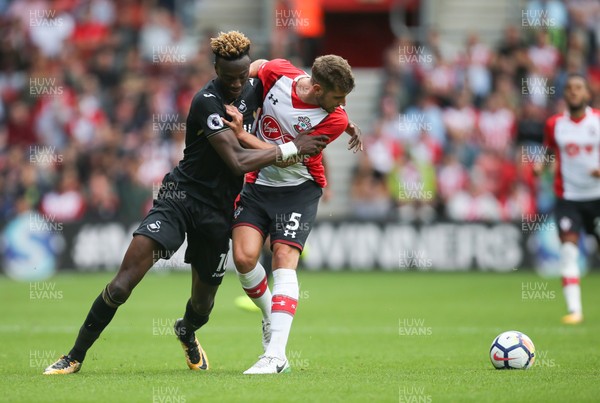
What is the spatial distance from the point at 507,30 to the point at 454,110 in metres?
2.62

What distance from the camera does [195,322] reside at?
347 inches

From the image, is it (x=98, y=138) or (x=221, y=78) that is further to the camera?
(x=98, y=138)

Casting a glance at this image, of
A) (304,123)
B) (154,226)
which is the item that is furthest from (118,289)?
(304,123)

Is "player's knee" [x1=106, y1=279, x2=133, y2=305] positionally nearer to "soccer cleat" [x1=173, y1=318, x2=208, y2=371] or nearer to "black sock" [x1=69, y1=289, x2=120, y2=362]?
"black sock" [x1=69, y1=289, x2=120, y2=362]

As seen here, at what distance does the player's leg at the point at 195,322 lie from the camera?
867 centimetres

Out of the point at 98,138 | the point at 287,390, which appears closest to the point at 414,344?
the point at 287,390

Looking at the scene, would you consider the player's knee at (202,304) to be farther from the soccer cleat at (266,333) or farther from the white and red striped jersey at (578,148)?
the white and red striped jersey at (578,148)

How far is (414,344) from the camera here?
10672mm

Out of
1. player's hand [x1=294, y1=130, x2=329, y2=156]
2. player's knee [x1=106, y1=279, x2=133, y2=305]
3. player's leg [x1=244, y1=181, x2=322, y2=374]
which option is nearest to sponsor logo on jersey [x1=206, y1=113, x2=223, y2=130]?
player's hand [x1=294, y1=130, x2=329, y2=156]

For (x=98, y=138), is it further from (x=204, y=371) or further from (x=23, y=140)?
(x=204, y=371)

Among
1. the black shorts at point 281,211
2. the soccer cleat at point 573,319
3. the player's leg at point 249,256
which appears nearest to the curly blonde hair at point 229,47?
the black shorts at point 281,211

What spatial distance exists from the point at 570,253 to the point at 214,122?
20.7 ft

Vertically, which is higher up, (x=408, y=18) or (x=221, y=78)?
(x=408, y=18)

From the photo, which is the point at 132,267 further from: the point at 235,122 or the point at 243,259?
the point at 235,122
